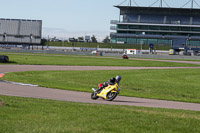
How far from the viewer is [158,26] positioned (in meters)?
144

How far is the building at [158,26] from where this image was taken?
142250 mm

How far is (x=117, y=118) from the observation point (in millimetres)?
10398

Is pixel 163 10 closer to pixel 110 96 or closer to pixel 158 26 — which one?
pixel 158 26

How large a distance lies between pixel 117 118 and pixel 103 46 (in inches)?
4765

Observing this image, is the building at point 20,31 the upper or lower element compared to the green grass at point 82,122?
upper

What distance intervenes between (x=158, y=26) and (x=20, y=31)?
2069 inches

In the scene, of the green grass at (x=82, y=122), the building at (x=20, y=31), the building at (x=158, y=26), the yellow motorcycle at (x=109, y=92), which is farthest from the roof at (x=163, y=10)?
the green grass at (x=82, y=122)

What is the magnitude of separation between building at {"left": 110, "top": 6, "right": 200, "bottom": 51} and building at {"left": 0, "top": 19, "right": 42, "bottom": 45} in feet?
95.0

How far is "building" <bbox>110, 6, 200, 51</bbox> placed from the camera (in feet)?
467

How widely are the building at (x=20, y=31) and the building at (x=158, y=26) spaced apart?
29.0 m

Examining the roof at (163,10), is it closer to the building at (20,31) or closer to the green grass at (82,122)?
the building at (20,31)

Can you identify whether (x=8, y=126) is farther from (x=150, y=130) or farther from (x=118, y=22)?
(x=118, y=22)

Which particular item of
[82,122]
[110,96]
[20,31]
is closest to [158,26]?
[20,31]

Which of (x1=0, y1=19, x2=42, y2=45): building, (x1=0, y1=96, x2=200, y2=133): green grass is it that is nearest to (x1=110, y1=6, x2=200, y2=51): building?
(x1=0, y1=19, x2=42, y2=45): building
